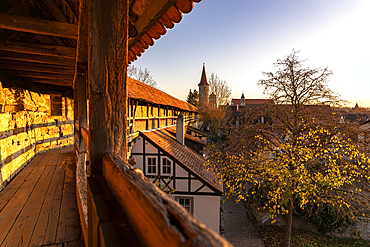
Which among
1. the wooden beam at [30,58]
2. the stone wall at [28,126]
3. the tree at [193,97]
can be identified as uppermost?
the tree at [193,97]

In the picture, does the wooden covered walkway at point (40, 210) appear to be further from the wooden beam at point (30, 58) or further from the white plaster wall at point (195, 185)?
the white plaster wall at point (195, 185)

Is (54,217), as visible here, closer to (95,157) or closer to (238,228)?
(95,157)

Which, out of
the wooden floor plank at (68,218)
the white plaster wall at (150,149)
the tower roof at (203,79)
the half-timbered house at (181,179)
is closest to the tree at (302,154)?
the half-timbered house at (181,179)

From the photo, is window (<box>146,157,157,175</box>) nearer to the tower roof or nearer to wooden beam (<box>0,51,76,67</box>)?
wooden beam (<box>0,51,76,67</box>)

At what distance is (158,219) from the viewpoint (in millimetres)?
481

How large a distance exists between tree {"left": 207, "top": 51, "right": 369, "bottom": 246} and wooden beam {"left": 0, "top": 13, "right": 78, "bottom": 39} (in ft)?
20.1

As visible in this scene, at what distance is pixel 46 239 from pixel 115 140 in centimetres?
127

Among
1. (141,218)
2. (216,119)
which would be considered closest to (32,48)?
(141,218)

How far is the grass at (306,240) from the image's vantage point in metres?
8.55

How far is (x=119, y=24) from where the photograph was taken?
4.51 ft

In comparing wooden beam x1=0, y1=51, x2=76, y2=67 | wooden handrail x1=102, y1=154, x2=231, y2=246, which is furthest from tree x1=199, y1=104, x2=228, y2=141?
wooden handrail x1=102, y1=154, x2=231, y2=246

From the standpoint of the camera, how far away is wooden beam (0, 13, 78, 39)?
211cm

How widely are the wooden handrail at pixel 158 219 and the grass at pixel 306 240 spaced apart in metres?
9.65

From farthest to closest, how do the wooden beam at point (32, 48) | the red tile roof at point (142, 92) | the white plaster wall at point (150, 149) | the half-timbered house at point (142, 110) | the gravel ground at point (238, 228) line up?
1. the white plaster wall at point (150, 149)
2. the gravel ground at point (238, 228)
3. the half-timbered house at point (142, 110)
4. the red tile roof at point (142, 92)
5. the wooden beam at point (32, 48)
